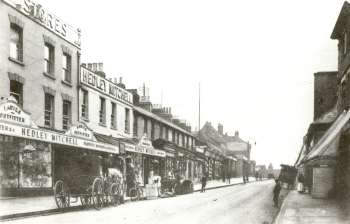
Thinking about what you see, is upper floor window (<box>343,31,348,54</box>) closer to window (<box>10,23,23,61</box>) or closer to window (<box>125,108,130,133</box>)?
window (<box>10,23,23,61</box>)

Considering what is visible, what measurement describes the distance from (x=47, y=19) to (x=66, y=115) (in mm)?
4659

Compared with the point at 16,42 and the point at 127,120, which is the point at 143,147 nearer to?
the point at 127,120

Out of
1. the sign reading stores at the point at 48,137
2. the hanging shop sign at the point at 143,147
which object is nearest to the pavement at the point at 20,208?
the sign reading stores at the point at 48,137

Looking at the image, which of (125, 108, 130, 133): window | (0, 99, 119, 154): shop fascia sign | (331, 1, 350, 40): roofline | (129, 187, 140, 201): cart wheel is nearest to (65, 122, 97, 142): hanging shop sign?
(0, 99, 119, 154): shop fascia sign

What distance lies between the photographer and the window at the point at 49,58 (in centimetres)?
1962

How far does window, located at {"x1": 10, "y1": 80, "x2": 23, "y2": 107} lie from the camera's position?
56.5 ft

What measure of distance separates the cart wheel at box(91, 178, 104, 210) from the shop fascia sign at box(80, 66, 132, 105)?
346 inches

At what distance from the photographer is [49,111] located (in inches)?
Answer: 781

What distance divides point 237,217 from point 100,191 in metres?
4.63

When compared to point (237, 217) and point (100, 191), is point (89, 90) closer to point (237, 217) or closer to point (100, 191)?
point (100, 191)

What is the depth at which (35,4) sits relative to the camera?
1814 centimetres

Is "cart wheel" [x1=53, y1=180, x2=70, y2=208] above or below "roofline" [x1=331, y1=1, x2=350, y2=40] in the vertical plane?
below

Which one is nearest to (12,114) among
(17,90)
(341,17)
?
(17,90)

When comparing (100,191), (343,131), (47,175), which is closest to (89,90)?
(47,175)
